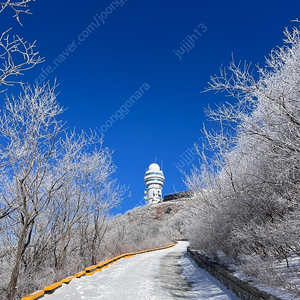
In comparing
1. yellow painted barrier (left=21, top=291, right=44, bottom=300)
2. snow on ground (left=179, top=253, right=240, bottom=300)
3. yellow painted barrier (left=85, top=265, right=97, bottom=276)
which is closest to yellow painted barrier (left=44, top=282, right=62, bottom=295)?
yellow painted barrier (left=21, top=291, right=44, bottom=300)

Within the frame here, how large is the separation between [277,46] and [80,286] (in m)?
8.77

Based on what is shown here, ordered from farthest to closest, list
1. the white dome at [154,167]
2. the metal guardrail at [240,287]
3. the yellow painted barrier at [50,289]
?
the white dome at [154,167]
the yellow painted barrier at [50,289]
the metal guardrail at [240,287]

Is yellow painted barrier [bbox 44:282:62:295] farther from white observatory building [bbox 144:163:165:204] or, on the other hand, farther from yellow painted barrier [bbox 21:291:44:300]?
white observatory building [bbox 144:163:165:204]

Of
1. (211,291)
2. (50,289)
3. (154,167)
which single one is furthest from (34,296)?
(154,167)

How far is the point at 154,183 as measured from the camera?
114 meters

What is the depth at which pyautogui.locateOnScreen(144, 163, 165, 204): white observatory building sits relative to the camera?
372 feet

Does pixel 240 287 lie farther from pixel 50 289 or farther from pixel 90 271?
pixel 90 271

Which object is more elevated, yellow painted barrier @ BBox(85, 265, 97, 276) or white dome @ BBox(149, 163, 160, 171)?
white dome @ BBox(149, 163, 160, 171)

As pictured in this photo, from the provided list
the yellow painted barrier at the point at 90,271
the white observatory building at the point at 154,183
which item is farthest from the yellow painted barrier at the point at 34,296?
the white observatory building at the point at 154,183

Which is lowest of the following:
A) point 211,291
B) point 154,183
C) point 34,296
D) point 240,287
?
point 211,291

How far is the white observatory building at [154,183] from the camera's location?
113m

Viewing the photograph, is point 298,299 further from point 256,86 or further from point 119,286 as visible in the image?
point 119,286

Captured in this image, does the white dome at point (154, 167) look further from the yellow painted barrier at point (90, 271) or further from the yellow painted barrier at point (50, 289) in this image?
the yellow painted barrier at point (50, 289)

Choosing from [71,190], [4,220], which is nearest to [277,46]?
[71,190]
